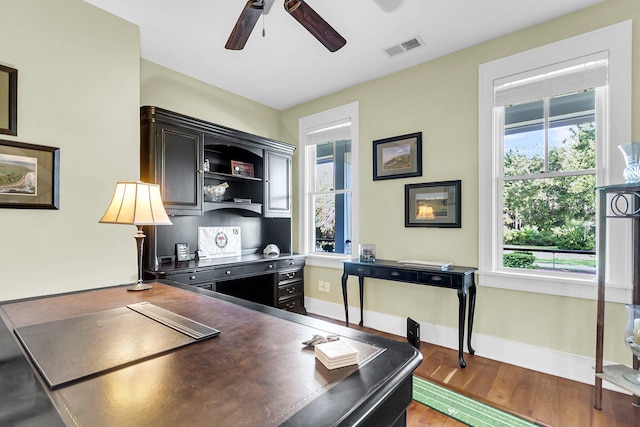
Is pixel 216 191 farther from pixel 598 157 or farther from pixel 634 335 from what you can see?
pixel 634 335

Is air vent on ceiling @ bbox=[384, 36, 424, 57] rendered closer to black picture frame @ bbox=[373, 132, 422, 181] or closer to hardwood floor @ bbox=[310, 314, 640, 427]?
black picture frame @ bbox=[373, 132, 422, 181]

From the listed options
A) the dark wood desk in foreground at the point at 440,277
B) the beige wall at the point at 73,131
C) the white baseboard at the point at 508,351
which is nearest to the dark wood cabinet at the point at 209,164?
the beige wall at the point at 73,131

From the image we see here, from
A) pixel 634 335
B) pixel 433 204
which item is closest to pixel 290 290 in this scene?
pixel 433 204

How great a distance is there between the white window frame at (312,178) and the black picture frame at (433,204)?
2.21 ft

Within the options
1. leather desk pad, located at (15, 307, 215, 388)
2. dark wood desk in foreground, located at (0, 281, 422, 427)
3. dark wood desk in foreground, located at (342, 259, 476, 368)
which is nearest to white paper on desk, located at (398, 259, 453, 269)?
dark wood desk in foreground, located at (342, 259, 476, 368)

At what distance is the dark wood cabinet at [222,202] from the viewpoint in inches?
110

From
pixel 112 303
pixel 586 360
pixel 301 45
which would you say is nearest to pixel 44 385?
pixel 112 303

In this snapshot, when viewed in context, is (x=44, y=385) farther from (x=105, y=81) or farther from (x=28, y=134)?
(x=105, y=81)

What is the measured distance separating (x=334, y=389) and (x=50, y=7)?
3065 mm

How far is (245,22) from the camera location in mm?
1763

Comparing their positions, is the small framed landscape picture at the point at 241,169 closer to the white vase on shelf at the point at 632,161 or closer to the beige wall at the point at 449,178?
the beige wall at the point at 449,178

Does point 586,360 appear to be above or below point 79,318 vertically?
below

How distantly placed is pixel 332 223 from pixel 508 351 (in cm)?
234

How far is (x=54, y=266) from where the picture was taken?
2.15 m
